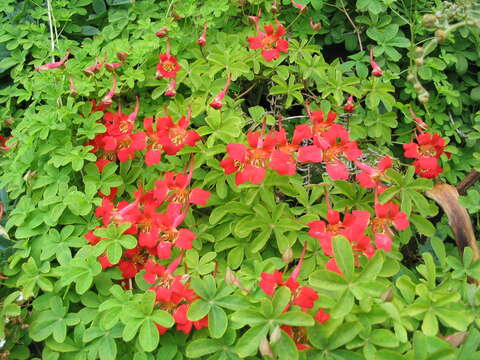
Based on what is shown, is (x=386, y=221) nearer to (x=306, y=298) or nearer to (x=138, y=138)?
(x=306, y=298)

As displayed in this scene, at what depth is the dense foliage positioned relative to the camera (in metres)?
1.43

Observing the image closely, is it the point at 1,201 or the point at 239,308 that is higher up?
the point at 239,308

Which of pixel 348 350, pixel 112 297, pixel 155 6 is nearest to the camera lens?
pixel 348 350

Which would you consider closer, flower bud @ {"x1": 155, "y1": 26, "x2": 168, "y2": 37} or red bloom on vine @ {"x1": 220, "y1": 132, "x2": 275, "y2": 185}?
red bloom on vine @ {"x1": 220, "y1": 132, "x2": 275, "y2": 185}

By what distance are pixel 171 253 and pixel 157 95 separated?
0.67 m

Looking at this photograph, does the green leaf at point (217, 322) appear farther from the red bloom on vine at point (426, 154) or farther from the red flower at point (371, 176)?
the red bloom on vine at point (426, 154)

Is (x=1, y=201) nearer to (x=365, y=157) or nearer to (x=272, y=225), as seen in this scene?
(x=272, y=225)

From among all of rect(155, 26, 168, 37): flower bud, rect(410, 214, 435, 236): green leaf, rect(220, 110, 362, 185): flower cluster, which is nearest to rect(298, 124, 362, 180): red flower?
rect(220, 110, 362, 185): flower cluster

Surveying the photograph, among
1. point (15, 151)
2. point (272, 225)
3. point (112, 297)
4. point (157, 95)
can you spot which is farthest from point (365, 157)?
point (15, 151)

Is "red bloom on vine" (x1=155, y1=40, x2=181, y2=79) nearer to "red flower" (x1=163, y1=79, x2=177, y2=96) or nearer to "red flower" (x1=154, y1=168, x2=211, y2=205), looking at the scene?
"red flower" (x1=163, y1=79, x2=177, y2=96)

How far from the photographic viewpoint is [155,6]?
2.41 metres

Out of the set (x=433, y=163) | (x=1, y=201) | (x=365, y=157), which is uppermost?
(x=433, y=163)

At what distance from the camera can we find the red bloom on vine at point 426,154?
184cm

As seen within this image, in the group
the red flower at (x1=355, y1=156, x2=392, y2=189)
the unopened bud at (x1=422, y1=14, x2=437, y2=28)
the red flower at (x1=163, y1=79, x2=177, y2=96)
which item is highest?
the unopened bud at (x1=422, y1=14, x2=437, y2=28)
